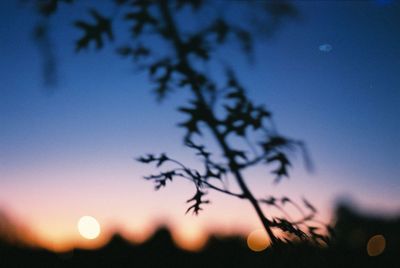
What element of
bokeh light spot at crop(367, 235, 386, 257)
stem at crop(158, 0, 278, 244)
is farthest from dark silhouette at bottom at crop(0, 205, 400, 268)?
bokeh light spot at crop(367, 235, 386, 257)

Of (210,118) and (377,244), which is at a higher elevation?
(210,118)

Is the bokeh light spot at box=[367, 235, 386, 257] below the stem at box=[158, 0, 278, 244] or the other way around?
below

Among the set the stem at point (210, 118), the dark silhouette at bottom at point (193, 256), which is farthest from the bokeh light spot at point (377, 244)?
the stem at point (210, 118)

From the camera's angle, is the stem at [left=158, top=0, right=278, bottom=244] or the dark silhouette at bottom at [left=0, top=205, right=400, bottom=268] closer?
the stem at [left=158, top=0, right=278, bottom=244]

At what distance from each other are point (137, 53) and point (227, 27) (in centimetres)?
100

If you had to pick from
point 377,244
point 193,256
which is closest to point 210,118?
point 193,256

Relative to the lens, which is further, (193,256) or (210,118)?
(193,256)

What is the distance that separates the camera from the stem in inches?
122

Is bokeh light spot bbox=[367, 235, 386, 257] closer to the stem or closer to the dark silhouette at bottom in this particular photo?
the dark silhouette at bottom

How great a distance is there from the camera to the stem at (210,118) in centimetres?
311

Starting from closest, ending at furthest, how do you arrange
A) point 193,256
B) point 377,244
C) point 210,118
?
point 210,118
point 193,256
point 377,244

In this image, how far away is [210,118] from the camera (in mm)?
3094

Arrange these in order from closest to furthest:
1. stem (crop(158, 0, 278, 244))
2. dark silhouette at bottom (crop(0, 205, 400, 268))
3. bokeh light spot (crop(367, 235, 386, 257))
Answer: stem (crop(158, 0, 278, 244)), dark silhouette at bottom (crop(0, 205, 400, 268)), bokeh light spot (crop(367, 235, 386, 257))

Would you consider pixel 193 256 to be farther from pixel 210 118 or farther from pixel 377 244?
pixel 377 244
